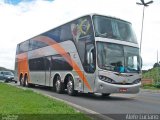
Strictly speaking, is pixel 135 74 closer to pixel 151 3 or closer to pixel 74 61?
pixel 74 61

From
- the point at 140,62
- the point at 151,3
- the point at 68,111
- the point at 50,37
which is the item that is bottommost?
the point at 68,111

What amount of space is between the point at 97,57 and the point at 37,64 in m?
11.0

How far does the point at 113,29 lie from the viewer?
19.5 metres

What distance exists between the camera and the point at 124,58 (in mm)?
19188

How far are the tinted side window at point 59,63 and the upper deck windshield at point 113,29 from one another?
3.29 m

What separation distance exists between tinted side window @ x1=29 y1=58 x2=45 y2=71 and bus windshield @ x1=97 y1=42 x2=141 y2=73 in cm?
877

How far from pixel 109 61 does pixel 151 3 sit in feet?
89.6

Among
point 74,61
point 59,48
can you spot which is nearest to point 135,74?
point 74,61

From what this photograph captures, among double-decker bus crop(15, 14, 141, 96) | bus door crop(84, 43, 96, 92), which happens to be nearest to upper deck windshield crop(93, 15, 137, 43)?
double-decker bus crop(15, 14, 141, 96)

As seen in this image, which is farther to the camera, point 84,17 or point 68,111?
point 84,17

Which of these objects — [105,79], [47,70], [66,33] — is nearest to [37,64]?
[47,70]

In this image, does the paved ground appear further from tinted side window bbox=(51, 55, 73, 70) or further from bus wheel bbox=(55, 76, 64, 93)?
bus wheel bbox=(55, 76, 64, 93)

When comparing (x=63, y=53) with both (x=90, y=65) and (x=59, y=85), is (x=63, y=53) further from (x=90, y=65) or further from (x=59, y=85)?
(x=90, y=65)

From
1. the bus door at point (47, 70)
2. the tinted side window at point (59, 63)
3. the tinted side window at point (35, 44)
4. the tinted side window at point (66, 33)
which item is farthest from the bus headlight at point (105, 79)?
the tinted side window at point (35, 44)
